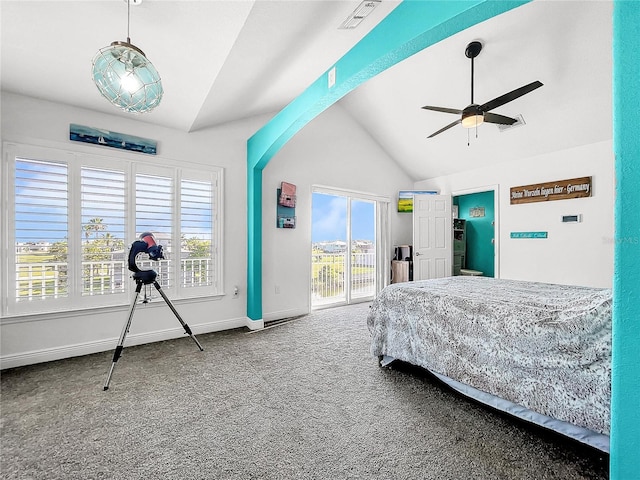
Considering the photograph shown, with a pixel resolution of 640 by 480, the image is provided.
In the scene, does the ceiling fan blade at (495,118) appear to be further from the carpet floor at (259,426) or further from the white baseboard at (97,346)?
the white baseboard at (97,346)

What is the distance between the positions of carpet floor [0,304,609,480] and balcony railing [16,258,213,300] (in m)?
0.68

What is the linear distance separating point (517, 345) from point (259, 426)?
1.65 meters

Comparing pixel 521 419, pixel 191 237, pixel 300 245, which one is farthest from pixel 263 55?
pixel 521 419

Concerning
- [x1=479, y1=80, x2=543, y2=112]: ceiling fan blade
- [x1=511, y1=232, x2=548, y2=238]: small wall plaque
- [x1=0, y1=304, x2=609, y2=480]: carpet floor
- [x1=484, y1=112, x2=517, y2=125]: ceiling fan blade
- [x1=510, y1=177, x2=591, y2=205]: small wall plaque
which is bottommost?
[x1=0, y1=304, x2=609, y2=480]: carpet floor

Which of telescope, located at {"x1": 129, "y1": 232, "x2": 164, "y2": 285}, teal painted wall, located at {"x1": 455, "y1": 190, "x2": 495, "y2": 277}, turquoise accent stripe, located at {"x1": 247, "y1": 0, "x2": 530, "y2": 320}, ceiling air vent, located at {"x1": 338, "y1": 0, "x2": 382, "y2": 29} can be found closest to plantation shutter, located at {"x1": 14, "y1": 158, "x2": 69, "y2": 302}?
telescope, located at {"x1": 129, "y1": 232, "x2": 164, "y2": 285}

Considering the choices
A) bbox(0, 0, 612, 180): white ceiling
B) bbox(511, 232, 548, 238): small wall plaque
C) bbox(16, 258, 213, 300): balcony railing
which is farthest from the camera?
bbox(511, 232, 548, 238): small wall plaque

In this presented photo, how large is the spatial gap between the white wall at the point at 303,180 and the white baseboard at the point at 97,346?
0.75 m

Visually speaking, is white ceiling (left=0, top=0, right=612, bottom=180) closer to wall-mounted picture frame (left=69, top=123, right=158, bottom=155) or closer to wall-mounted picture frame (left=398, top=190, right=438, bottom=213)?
wall-mounted picture frame (left=69, top=123, right=158, bottom=155)

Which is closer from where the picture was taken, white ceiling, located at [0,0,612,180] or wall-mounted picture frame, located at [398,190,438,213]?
white ceiling, located at [0,0,612,180]

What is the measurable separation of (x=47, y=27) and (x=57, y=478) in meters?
2.63

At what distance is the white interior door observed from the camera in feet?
17.1

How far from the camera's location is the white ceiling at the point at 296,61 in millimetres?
1813

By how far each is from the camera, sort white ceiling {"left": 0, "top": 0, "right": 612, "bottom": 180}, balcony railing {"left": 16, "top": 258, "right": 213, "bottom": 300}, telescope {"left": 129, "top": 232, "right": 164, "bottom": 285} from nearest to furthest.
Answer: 1. white ceiling {"left": 0, "top": 0, "right": 612, "bottom": 180}
2. telescope {"left": 129, "top": 232, "right": 164, "bottom": 285}
3. balcony railing {"left": 16, "top": 258, "right": 213, "bottom": 300}

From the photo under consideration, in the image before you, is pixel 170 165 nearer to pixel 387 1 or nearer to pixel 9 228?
pixel 9 228
